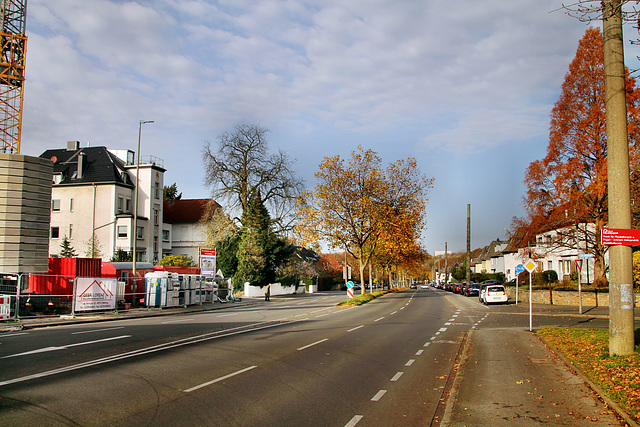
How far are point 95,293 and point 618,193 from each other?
2293 centimetres

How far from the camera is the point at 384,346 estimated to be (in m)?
14.2

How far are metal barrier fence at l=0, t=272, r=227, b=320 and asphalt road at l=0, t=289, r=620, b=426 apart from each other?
6.24 meters

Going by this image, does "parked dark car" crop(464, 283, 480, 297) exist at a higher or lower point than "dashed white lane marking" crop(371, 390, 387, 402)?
lower

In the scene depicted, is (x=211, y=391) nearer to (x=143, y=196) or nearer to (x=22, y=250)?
(x=22, y=250)

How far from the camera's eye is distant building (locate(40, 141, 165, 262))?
5281cm

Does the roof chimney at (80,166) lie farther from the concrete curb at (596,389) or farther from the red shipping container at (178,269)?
the concrete curb at (596,389)

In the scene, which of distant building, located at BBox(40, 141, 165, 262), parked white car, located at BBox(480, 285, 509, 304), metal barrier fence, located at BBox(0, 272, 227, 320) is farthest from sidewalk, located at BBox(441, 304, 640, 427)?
distant building, located at BBox(40, 141, 165, 262)

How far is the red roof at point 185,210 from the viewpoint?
66.8 metres

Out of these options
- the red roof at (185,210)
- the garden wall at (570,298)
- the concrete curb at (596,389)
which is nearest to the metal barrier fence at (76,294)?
the concrete curb at (596,389)

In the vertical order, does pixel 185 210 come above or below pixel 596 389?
above

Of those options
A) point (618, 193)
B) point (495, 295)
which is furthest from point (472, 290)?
point (618, 193)

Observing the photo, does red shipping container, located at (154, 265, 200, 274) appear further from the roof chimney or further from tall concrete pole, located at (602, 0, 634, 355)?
tall concrete pole, located at (602, 0, 634, 355)

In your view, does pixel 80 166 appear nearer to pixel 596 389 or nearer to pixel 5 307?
pixel 5 307

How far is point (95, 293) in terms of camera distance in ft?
80.6
